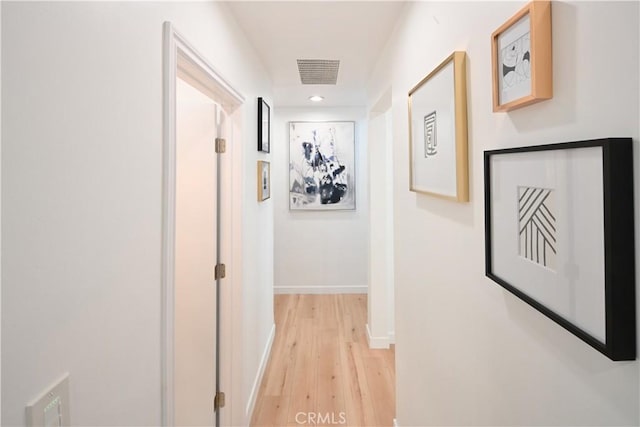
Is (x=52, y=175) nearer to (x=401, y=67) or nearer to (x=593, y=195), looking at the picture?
(x=593, y=195)

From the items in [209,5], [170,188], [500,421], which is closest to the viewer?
[500,421]

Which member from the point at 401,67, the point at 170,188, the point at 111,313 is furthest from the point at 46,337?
the point at 401,67

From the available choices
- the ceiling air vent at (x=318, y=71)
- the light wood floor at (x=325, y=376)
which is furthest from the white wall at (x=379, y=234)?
the ceiling air vent at (x=318, y=71)

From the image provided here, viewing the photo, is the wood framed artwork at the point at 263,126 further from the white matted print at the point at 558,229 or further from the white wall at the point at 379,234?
the white matted print at the point at 558,229

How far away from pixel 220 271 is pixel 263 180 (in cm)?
94

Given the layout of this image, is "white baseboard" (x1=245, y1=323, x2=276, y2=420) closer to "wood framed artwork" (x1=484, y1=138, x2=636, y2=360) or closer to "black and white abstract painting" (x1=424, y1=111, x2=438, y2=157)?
"black and white abstract painting" (x1=424, y1=111, x2=438, y2=157)

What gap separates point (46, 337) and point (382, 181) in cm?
308

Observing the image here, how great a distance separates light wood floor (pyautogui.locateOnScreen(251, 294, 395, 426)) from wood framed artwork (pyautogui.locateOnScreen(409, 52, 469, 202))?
1.71 m

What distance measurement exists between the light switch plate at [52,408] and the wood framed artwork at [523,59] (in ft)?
3.64

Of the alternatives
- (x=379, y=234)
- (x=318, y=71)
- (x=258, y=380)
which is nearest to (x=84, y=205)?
(x=258, y=380)

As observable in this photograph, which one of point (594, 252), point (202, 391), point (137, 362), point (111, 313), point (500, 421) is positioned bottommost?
point (202, 391)

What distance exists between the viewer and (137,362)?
1011 millimetres

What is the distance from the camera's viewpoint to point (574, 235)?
634 millimetres

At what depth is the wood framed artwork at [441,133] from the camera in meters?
1.16
